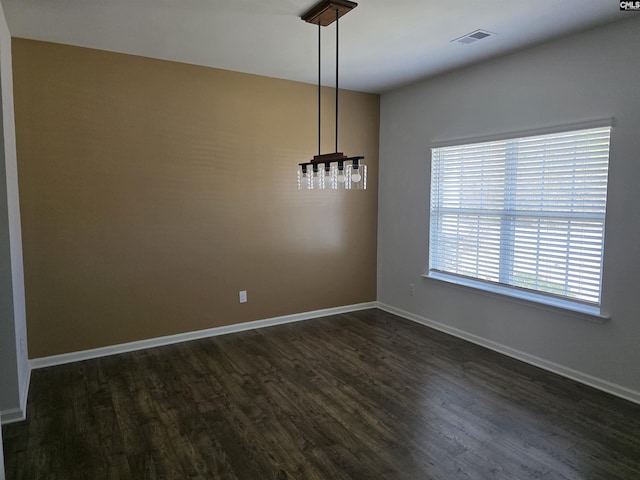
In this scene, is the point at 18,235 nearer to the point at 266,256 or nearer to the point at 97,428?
the point at 97,428

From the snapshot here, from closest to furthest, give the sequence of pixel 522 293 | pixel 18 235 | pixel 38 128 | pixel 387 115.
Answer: pixel 18 235, pixel 38 128, pixel 522 293, pixel 387 115

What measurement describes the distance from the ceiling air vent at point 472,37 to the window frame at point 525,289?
2.85 feet

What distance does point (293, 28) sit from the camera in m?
3.06

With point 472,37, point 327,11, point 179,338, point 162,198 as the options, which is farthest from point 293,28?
point 179,338

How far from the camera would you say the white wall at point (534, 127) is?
9.65 ft

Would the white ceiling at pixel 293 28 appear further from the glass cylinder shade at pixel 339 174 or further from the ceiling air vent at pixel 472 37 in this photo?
the glass cylinder shade at pixel 339 174

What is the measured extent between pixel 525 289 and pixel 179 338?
327 cm

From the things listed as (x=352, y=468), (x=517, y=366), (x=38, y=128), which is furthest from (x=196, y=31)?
(x=517, y=366)

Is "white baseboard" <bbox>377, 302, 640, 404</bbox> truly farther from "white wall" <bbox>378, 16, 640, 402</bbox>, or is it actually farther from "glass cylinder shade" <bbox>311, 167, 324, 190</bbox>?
"glass cylinder shade" <bbox>311, 167, 324, 190</bbox>

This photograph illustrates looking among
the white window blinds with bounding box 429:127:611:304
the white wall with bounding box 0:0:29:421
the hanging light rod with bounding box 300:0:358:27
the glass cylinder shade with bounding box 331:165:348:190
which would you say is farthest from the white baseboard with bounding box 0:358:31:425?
the white window blinds with bounding box 429:127:611:304

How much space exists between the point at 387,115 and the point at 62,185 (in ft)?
11.6

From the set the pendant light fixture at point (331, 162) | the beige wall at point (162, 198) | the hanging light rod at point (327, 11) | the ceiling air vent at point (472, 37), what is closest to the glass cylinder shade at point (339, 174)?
the pendant light fixture at point (331, 162)

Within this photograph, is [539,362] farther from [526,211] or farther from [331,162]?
[331,162]

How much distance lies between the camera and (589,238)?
317 cm
